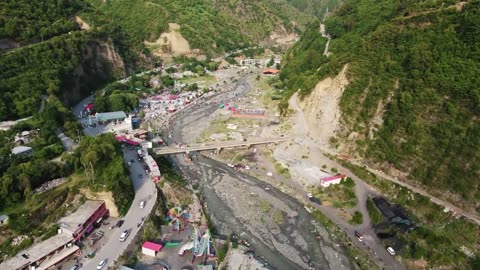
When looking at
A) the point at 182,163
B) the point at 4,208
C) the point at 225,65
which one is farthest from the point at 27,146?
the point at 225,65

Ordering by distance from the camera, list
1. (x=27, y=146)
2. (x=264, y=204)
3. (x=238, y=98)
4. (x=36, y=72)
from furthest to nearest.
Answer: (x=238, y=98) → (x=36, y=72) → (x=264, y=204) → (x=27, y=146)

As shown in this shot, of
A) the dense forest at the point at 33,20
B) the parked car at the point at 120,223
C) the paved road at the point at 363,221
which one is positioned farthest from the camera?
the dense forest at the point at 33,20

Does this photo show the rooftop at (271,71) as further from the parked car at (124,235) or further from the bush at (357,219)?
the parked car at (124,235)

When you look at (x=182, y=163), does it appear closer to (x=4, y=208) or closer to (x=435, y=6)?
(x=4, y=208)

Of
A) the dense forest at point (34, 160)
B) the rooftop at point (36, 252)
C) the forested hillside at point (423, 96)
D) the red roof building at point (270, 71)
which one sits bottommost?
the rooftop at point (36, 252)

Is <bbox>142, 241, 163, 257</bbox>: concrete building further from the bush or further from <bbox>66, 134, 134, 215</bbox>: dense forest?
the bush

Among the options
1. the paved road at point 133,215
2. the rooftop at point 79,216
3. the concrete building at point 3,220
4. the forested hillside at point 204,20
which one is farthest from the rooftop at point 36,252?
the forested hillside at point 204,20
